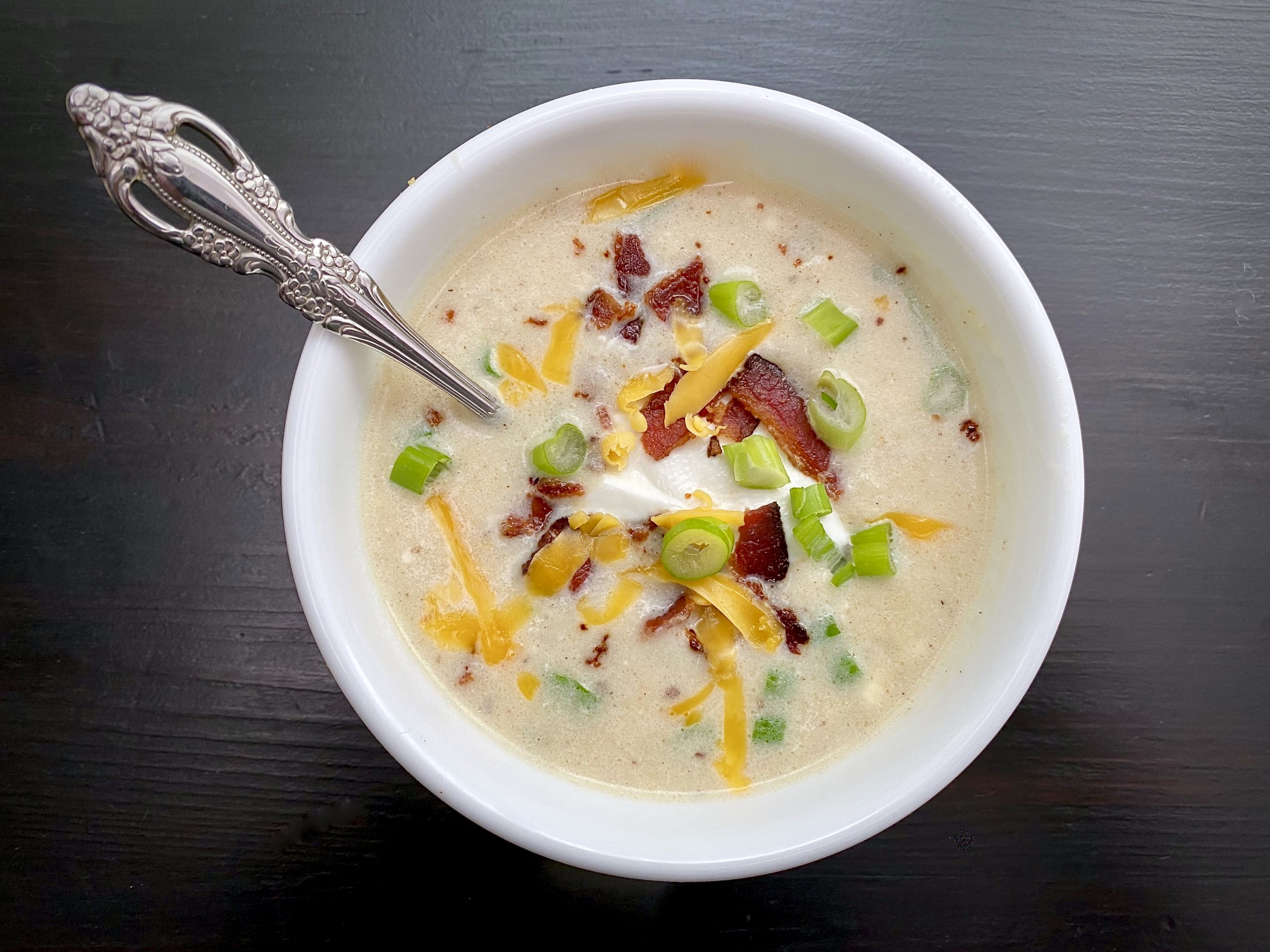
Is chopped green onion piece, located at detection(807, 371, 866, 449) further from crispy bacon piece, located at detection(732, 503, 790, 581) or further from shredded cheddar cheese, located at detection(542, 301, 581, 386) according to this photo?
shredded cheddar cheese, located at detection(542, 301, 581, 386)

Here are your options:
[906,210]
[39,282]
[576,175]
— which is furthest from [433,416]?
[39,282]

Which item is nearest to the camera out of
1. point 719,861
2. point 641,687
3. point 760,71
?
point 719,861

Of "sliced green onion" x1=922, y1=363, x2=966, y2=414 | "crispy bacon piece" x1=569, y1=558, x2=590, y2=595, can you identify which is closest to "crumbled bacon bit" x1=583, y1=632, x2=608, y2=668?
"crispy bacon piece" x1=569, y1=558, x2=590, y2=595

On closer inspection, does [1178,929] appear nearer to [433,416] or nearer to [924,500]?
[924,500]

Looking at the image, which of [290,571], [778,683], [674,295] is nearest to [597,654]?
[778,683]

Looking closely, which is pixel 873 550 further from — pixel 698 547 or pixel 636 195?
pixel 636 195

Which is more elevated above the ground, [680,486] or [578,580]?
[680,486]
